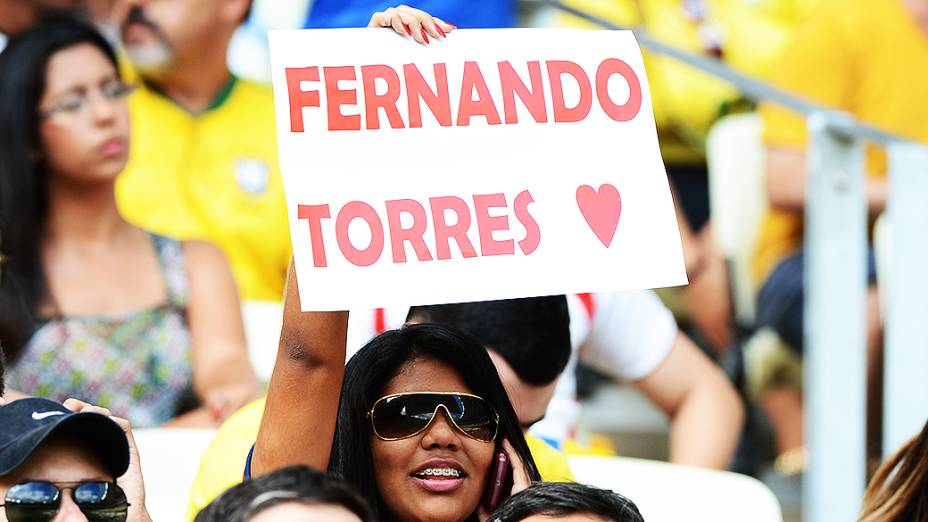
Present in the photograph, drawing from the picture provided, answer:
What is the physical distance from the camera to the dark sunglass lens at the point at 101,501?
2586mm

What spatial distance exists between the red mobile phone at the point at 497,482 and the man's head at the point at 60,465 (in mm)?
668

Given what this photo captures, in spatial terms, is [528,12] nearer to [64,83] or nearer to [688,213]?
[688,213]

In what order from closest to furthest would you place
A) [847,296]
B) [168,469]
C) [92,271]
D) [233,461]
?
[233,461] → [168,469] → [92,271] → [847,296]

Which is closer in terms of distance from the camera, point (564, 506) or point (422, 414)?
point (564, 506)

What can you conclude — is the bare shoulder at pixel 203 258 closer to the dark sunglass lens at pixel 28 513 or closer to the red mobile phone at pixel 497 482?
the red mobile phone at pixel 497 482

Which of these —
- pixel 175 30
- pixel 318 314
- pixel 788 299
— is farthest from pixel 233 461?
pixel 788 299

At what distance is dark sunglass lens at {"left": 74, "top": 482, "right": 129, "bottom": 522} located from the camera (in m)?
2.59

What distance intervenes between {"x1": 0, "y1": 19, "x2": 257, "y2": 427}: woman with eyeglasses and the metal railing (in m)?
1.30

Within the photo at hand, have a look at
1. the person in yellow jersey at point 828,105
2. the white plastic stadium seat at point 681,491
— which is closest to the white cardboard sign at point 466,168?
the white plastic stadium seat at point 681,491

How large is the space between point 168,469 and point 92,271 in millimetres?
967

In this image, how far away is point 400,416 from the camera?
9.87 feet

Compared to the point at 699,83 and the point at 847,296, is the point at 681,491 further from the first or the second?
the point at 699,83

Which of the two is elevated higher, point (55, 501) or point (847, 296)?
point (55, 501)

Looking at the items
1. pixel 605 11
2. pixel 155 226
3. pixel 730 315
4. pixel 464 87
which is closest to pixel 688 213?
pixel 730 315
